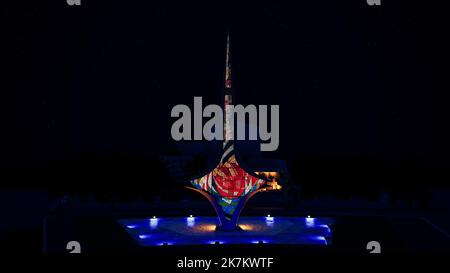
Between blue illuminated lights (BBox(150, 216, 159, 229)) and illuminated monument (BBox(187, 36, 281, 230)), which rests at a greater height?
illuminated monument (BBox(187, 36, 281, 230))

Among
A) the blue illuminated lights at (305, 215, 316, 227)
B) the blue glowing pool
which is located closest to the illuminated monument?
the blue glowing pool

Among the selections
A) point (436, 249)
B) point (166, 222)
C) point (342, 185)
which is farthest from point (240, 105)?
point (436, 249)

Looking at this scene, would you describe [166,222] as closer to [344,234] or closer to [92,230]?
[92,230]

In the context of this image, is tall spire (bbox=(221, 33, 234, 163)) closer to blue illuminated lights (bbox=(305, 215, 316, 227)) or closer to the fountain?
the fountain

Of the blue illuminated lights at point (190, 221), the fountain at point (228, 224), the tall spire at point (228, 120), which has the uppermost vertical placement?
the tall spire at point (228, 120)

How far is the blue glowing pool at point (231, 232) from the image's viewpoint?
89.9 ft

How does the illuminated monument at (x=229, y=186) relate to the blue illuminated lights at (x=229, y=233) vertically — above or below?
above

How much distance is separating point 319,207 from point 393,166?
8909 millimetres

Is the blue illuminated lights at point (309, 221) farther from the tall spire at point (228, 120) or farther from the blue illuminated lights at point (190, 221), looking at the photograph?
the blue illuminated lights at point (190, 221)

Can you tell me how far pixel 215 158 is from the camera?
31.7 m

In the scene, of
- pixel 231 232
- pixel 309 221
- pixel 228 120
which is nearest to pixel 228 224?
pixel 231 232

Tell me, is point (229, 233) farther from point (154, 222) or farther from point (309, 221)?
point (309, 221)

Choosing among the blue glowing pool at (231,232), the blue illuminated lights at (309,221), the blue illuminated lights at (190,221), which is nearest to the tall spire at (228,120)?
the blue glowing pool at (231,232)

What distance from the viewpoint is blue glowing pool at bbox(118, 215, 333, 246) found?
27391mm
